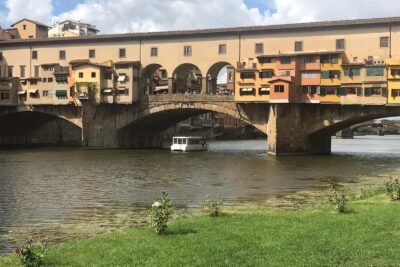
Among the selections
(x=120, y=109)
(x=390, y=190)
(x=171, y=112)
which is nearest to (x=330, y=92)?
(x=171, y=112)

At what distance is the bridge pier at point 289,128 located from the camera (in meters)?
63.7

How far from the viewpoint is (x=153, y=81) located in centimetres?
8719

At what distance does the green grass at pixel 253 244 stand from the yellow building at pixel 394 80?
45.5 meters

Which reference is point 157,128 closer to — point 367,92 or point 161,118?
point 161,118

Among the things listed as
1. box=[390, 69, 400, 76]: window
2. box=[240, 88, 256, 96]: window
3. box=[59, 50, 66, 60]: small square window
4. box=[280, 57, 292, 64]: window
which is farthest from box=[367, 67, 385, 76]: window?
box=[59, 50, 66, 60]: small square window

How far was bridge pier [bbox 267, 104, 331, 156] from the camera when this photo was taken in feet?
209

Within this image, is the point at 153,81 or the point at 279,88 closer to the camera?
the point at 279,88

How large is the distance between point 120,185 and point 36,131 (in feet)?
216

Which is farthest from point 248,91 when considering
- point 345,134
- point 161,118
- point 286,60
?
point 345,134

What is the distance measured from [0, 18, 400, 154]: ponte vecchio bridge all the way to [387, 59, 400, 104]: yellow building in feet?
0.36

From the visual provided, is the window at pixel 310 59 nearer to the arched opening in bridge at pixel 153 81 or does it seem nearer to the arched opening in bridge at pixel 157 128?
the arched opening in bridge at pixel 157 128

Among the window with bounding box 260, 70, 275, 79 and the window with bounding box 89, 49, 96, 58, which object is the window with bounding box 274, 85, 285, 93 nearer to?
the window with bounding box 260, 70, 275, 79

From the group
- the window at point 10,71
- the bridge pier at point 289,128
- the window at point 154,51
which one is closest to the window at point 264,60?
the bridge pier at point 289,128

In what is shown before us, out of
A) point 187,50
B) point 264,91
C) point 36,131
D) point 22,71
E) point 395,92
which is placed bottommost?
point 36,131
